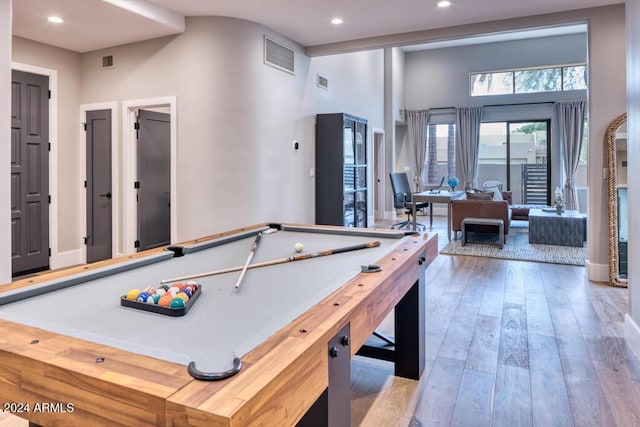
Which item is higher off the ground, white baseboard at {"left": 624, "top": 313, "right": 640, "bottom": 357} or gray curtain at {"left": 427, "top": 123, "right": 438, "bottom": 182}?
gray curtain at {"left": 427, "top": 123, "right": 438, "bottom": 182}

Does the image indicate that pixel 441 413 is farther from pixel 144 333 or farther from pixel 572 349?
pixel 144 333

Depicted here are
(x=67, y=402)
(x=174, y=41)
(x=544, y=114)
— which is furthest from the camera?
(x=544, y=114)

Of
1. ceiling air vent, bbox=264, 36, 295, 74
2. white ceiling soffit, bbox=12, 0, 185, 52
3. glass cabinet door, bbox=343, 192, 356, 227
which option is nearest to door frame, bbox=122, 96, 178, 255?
white ceiling soffit, bbox=12, 0, 185, 52

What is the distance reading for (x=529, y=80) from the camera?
9.99m

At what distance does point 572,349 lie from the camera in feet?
9.28

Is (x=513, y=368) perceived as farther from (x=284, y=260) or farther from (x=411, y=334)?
(x=284, y=260)

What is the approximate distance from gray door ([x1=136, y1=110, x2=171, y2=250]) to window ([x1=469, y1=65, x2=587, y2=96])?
776 centimetres

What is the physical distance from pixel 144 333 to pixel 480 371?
206 cm

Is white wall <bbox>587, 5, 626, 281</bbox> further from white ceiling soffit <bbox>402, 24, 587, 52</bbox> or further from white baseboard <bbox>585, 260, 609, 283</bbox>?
white ceiling soffit <bbox>402, 24, 587, 52</bbox>

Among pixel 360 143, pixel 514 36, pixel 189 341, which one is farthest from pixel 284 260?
pixel 514 36

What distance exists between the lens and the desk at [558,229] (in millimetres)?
6285

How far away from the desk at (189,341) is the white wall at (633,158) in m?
1.75

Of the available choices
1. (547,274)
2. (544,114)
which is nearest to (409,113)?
(544,114)

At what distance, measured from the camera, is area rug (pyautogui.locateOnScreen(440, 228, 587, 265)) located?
5.55 m
